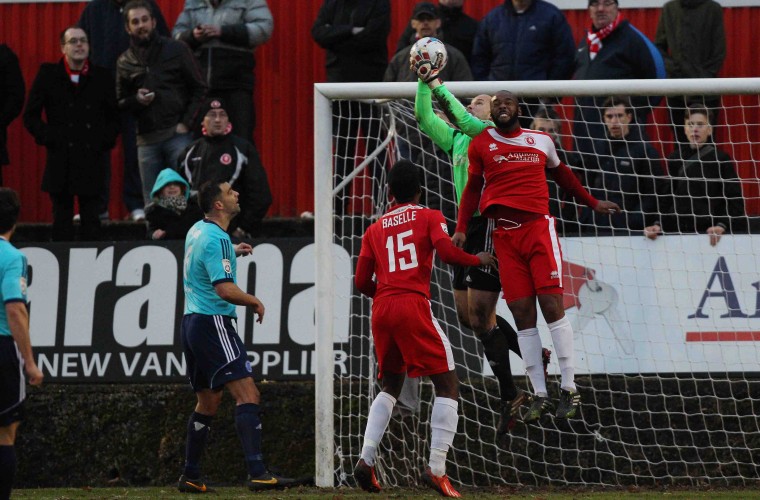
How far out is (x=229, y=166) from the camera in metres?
11.7

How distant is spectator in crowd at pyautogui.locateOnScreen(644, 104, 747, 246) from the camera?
34.0ft

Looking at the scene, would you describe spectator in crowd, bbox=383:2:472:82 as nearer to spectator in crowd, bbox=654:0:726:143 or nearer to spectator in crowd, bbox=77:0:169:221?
spectator in crowd, bbox=654:0:726:143

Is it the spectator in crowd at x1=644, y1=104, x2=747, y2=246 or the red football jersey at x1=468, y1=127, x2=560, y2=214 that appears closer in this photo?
the red football jersey at x1=468, y1=127, x2=560, y2=214

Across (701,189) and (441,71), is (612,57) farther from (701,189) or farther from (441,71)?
(701,189)

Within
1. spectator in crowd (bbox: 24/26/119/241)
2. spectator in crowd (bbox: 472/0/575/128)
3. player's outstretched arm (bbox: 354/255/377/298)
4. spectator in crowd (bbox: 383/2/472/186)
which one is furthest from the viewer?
spectator in crowd (bbox: 24/26/119/241)

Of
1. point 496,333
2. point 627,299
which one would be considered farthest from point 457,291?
point 627,299

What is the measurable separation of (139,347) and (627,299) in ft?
14.4

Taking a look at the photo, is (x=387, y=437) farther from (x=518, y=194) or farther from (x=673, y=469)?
(x=518, y=194)

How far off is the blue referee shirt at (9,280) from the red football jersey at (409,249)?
251 centimetres

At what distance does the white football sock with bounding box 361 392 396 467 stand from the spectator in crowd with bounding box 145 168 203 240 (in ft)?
11.5

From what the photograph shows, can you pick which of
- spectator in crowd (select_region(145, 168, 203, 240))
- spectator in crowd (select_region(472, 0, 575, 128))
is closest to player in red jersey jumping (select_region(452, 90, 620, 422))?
spectator in crowd (select_region(472, 0, 575, 128))

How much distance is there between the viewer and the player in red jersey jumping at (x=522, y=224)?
845 cm

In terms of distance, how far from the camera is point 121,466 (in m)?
11.3

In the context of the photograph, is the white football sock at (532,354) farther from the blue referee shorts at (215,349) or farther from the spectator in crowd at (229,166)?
the spectator in crowd at (229,166)
